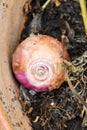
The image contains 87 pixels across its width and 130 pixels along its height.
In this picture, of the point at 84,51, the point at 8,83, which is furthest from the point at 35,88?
the point at 84,51

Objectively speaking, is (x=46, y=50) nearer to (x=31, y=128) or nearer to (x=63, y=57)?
(x=63, y=57)

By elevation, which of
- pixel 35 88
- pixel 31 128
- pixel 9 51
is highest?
pixel 9 51

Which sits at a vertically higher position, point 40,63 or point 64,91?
point 40,63

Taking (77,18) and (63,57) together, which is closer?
(63,57)
